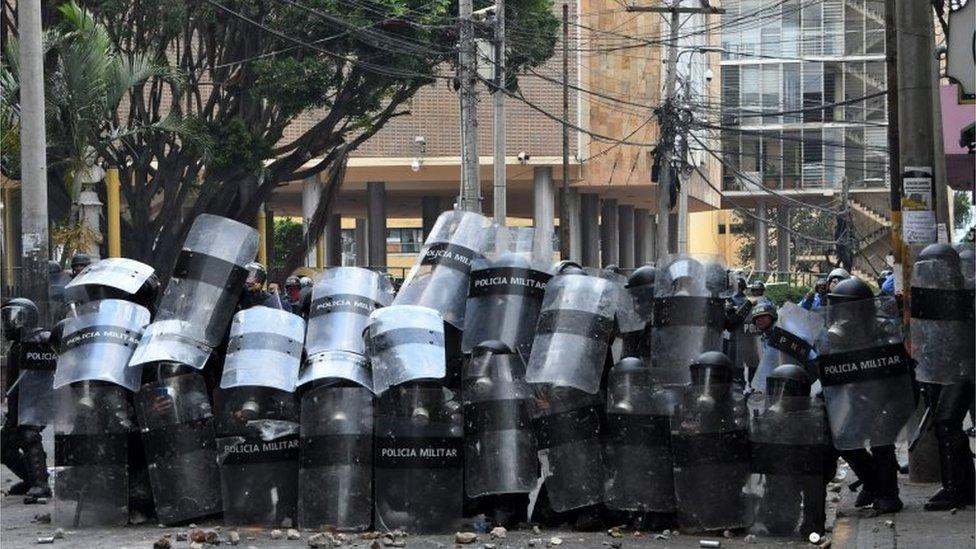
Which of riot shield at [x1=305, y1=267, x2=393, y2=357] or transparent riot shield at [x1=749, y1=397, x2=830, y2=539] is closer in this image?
transparent riot shield at [x1=749, y1=397, x2=830, y2=539]

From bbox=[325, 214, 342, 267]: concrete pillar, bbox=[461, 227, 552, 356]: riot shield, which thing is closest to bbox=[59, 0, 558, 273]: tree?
bbox=[461, 227, 552, 356]: riot shield

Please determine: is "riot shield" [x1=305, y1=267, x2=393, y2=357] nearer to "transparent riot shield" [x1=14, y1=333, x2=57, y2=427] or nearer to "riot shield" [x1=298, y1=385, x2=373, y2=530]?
"riot shield" [x1=298, y1=385, x2=373, y2=530]

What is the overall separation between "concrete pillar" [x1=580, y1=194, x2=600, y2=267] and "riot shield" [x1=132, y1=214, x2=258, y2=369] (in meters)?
37.9

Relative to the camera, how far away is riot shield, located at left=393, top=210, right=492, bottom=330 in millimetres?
10703

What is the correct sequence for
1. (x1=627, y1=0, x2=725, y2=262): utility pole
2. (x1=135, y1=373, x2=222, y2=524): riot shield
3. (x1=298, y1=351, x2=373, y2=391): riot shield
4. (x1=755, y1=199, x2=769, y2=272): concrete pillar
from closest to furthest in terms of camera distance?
1. (x1=298, y1=351, x2=373, y2=391): riot shield
2. (x1=135, y1=373, x2=222, y2=524): riot shield
3. (x1=627, y1=0, x2=725, y2=262): utility pole
4. (x1=755, y1=199, x2=769, y2=272): concrete pillar

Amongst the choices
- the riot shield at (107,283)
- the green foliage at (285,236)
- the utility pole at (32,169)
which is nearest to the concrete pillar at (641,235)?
the green foliage at (285,236)

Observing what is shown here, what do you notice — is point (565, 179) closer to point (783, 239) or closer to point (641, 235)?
point (641, 235)

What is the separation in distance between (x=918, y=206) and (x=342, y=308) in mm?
3964

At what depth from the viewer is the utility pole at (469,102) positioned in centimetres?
2620

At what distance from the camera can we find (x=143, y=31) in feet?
86.2

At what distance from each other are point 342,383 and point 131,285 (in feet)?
6.03

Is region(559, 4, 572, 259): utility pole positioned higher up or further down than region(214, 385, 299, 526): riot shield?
higher up

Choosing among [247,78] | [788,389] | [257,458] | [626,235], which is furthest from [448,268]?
[626,235]

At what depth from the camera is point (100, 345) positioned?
1026 cm
